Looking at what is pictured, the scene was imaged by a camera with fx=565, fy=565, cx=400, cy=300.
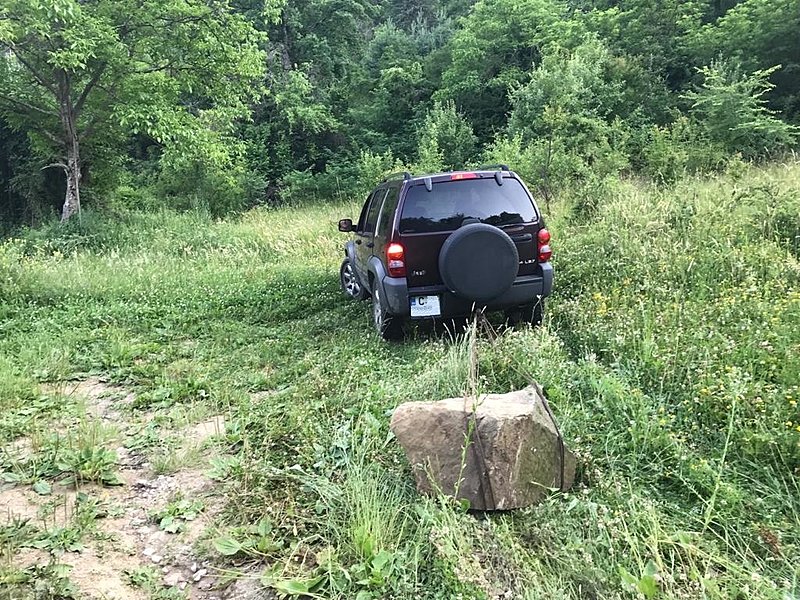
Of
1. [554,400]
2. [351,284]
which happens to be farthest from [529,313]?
[351,284]

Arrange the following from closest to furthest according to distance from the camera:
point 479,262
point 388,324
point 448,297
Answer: point 479,262 < point 448,297 < point 388,324

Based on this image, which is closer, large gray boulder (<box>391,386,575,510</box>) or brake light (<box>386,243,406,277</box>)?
large gray boulder (<box>391,386,575,510</box>)

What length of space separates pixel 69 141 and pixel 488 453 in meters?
16.6

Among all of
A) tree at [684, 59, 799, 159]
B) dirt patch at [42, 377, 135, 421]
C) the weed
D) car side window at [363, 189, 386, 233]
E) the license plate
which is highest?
tree at [684, 59, 799, 159]

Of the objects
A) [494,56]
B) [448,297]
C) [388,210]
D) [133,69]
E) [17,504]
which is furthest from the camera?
[494,56]

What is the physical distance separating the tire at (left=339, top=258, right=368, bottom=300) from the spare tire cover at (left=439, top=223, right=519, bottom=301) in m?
2.72

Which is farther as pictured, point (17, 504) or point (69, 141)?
point (69, 141)

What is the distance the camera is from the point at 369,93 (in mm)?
28875

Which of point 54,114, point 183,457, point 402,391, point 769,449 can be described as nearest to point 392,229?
point 402,391

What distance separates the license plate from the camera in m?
5.54

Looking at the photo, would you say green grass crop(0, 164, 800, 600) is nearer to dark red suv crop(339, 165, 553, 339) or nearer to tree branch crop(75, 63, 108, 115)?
dark red suv crop(339, 165, 553, 339)

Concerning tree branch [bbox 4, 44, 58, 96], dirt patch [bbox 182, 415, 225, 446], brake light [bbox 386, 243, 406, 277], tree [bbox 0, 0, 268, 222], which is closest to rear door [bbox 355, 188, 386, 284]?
brake light [bbox 386, 243, 406, 277]

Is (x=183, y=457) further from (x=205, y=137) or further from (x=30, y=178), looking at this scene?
(x=30, y=178)

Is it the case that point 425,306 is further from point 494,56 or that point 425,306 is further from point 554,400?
point 494,56
